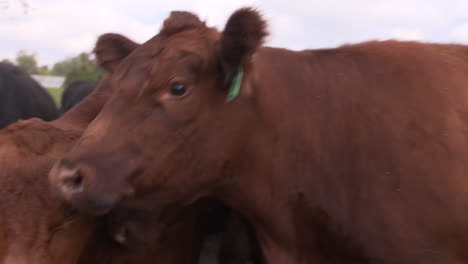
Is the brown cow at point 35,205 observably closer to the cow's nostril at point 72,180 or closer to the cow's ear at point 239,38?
the cow's nostril at point 72,180

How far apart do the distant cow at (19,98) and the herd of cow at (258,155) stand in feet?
5.20

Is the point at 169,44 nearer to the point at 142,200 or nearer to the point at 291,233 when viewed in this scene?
the point at 142,200

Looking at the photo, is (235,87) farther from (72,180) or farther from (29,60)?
(29,60)

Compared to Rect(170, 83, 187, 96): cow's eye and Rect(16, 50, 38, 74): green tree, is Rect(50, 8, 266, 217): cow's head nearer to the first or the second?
Rect(170, 83, 187, 96): cow's eye

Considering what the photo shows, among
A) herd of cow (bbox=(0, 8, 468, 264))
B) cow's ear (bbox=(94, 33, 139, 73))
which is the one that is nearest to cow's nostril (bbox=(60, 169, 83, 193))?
herd of cow (bbox=(0, 8, 468, 264))

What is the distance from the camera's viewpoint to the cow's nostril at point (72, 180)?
113 inches

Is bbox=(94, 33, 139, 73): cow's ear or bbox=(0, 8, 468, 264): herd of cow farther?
bbox=(94, 33, 139, 73): cow's ear

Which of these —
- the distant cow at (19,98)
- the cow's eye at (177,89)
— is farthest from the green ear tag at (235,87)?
the distant cow at (19,98)

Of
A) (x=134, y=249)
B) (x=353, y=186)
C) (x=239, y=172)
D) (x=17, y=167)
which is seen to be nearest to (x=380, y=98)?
(x=353, y=186)

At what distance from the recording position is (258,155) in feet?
11.1

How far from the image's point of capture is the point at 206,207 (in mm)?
3807

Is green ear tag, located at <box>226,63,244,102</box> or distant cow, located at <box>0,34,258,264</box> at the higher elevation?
green ear tag, located at <box>226,63,244,102</box>

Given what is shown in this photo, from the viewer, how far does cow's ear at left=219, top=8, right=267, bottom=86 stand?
10.5ft

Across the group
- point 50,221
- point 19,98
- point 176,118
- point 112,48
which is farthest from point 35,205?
point 19,98
